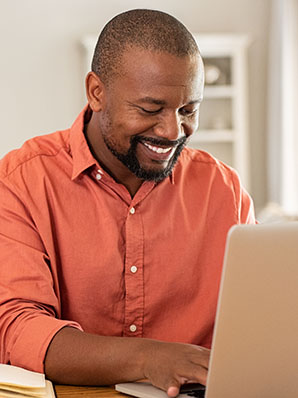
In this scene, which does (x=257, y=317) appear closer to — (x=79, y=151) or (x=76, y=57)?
(x=79, y=151)

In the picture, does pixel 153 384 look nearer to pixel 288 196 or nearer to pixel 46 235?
pixel 46 235

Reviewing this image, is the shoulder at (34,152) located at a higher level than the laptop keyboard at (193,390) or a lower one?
higher

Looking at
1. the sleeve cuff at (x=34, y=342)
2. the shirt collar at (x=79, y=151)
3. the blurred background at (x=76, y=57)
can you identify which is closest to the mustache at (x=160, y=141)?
the shirt collar at (x=79, y=151)

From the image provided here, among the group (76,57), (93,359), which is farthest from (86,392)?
(76,57)

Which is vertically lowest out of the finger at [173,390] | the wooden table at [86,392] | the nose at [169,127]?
the wooden table at [86,392]

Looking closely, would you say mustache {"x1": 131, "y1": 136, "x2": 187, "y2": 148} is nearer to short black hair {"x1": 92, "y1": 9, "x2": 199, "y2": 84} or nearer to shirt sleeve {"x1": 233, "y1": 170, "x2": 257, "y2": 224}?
short black hair {"x1": 92, "y1": 9, "x2": 199, "y2": 84}

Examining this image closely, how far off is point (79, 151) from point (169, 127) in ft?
0.77

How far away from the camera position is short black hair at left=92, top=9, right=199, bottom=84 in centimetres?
142

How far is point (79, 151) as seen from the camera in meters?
1.53

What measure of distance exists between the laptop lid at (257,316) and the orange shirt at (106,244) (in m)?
0.50

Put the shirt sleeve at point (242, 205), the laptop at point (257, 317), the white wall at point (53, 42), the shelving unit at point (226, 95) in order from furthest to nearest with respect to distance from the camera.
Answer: the white wall at point (53, 42)
the shelving unit at point (226, 95)
the shirt sleeve at point (242, 205)
the laptop at point (257, 317)

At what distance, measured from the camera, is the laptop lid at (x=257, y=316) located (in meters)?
0.92

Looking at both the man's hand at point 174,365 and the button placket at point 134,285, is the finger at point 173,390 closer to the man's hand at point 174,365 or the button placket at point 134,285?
the man's hand at point 174,365

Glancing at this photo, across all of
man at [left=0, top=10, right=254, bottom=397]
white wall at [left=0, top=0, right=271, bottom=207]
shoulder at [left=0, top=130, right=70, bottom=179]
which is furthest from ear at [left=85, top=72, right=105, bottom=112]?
white wall at [left=0, top=0, right=271, bottom=207]
